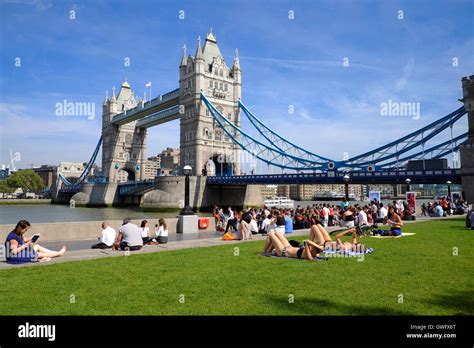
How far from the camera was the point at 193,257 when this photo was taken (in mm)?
7879

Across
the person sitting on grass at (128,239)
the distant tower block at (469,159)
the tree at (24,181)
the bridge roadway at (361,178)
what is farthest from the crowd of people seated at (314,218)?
the tree at (24,181)

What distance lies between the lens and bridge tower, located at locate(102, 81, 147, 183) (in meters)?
81.1

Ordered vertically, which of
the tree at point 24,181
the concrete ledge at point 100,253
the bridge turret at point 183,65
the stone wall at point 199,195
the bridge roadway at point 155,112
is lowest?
the concrete ledge at point 100,253

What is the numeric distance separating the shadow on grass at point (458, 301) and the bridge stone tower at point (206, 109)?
51695 mm

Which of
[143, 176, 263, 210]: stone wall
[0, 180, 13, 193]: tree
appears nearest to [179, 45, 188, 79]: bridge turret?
[143, 176, 263, 210]: stone wall

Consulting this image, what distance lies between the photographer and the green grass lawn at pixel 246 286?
4.19 meters

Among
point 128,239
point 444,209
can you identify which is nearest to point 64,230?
point 128,239

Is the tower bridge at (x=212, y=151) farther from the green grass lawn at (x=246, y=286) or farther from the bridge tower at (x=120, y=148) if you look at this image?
the green grass lawn at (x=246, y=286)

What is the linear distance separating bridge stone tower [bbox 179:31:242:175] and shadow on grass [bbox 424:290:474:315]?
5170cm

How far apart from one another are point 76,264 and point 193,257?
7.63 feet

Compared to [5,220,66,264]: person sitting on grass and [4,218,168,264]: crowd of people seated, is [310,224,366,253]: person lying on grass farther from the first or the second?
[5,220,66,264]: person sitting on grass

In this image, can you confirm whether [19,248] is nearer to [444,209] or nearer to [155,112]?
[444,209]

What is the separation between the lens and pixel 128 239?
9000 millimetres
